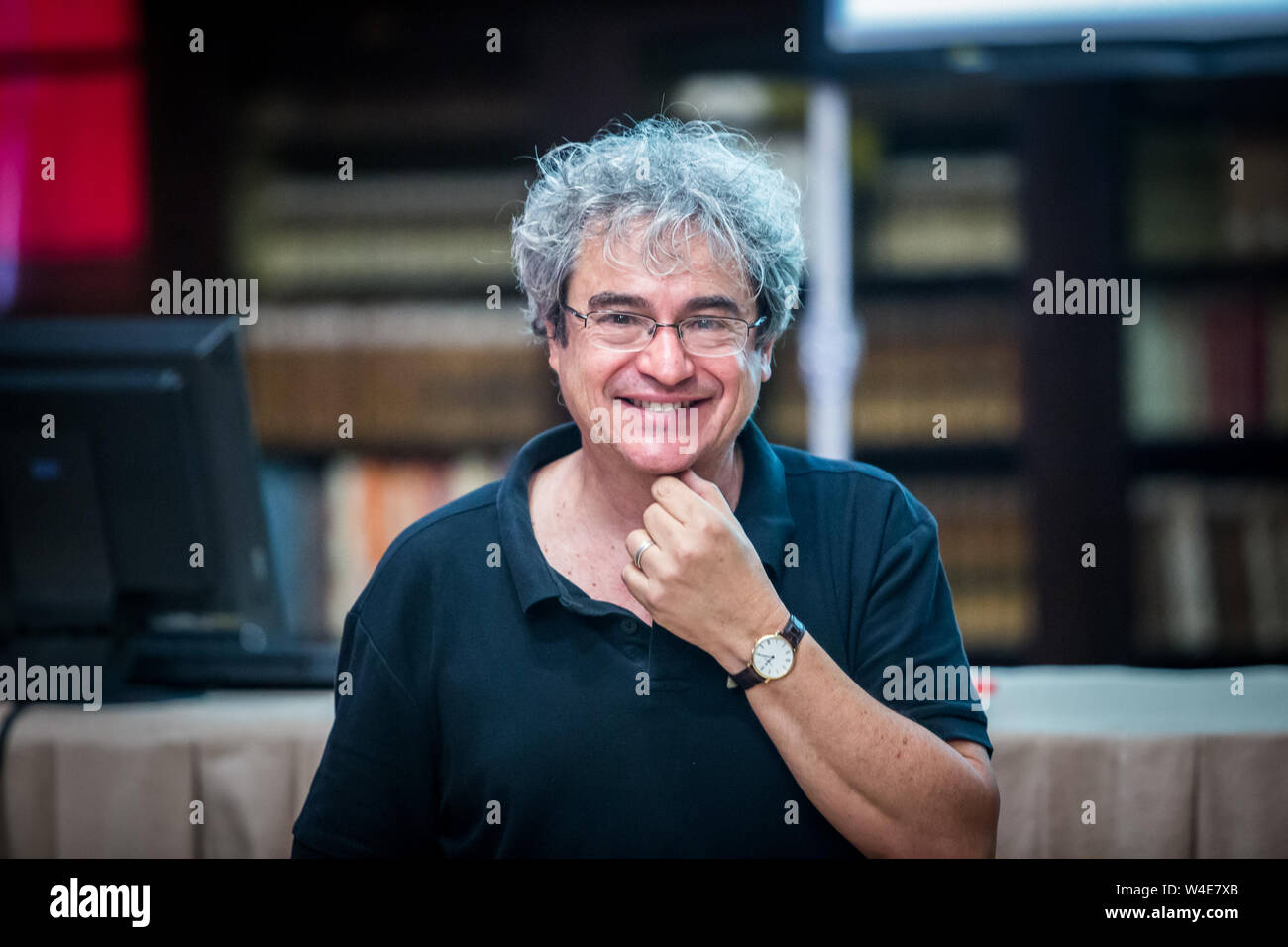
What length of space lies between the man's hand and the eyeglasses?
6.7 inches

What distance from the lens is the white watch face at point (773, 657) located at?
1.08 metres

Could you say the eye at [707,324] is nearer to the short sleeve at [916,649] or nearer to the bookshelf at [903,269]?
the short sleeve at [916,649]

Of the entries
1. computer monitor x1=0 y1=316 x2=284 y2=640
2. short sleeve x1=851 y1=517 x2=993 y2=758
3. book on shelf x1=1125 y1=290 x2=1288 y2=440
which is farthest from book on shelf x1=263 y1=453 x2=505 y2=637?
short sleeve x1=851 y1=517 x2=993 y2=758

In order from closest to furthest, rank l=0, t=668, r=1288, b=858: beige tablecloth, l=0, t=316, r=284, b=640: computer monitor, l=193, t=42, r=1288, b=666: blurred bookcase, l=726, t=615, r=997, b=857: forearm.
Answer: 1. l=726, t=615, r=997, b=857: forearm
2. l=0, t=668, r=1288, b=858: beige tablecloth
3. l=0, t=316, r=284, b=640: computer monitor
4. l=193, t=42, r=1288, b=666: blurred bookcase

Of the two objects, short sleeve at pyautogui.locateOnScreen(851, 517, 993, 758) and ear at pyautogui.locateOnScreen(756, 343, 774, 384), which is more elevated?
ear at pyautogui.locateOnScreen(756, 343, 774, 384)

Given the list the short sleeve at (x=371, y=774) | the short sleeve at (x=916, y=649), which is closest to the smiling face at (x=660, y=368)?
the short sleeve at (x=916, y=649)

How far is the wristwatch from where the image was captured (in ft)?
3.55

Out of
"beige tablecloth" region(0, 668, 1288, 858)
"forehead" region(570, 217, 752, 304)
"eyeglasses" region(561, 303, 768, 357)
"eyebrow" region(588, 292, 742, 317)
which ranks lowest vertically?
"beige tablecloth" region(0, 668, 1288, 858)

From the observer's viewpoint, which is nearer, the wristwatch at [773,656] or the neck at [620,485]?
the wristwatch at [773,656]

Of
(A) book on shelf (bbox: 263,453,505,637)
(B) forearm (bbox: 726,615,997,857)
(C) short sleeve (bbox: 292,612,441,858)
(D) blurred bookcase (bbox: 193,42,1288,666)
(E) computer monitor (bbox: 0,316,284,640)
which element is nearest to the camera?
(B) forearm (bbox: 726,615,997,857)

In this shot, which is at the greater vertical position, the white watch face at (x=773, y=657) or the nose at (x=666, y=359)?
the nose at (x=666, y=359)

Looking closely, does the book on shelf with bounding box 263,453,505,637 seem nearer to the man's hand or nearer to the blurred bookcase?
the blurred bookcase
